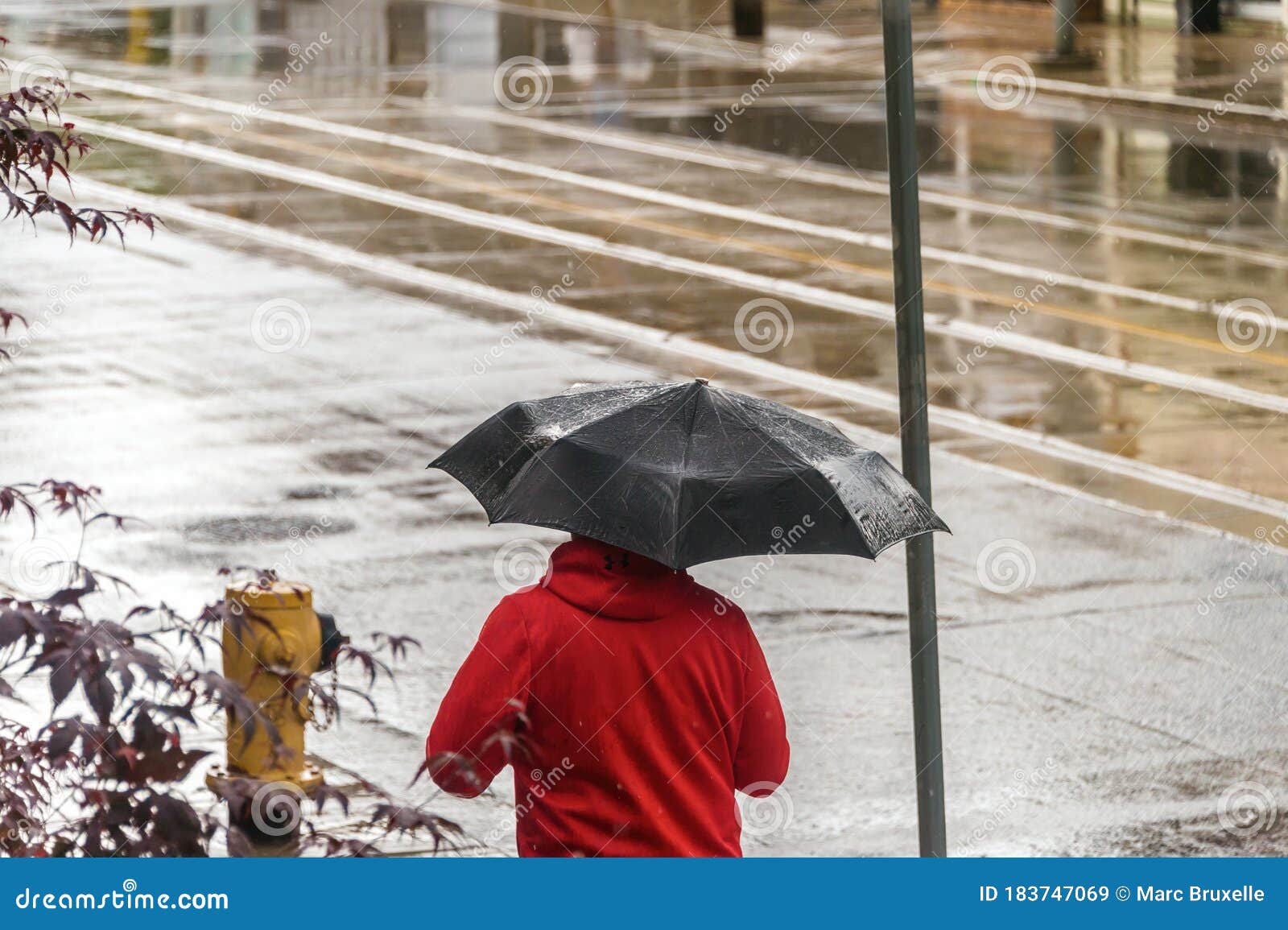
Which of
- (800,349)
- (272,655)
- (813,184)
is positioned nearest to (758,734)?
(272,655)

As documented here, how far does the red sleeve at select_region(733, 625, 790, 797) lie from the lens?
12.7 ft

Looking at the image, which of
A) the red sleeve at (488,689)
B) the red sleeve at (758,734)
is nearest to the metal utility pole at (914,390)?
the red sleeve at (758,734)

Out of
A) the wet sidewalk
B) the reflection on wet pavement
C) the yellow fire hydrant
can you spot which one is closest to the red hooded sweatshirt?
the wet sidewalk

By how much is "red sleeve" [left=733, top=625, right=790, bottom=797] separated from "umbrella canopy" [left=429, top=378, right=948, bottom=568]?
240 mm

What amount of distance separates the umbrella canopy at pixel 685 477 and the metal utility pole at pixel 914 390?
0.45 m

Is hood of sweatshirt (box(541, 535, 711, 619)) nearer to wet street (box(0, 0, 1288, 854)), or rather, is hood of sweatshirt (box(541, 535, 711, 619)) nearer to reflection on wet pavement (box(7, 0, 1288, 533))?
wet street (box(0, 0, 1288, 854))

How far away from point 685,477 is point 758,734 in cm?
55

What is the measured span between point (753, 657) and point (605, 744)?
0.38 meters

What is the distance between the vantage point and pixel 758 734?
3.92 m

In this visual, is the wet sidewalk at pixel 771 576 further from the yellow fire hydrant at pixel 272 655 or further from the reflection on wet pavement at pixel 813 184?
the reflection on wet pavement at pixel 813 184

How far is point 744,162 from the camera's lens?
835 inches

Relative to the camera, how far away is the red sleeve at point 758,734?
3.87 m

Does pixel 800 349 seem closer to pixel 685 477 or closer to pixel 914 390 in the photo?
pixel 914 390

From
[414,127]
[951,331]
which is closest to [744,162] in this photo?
[414,127]
